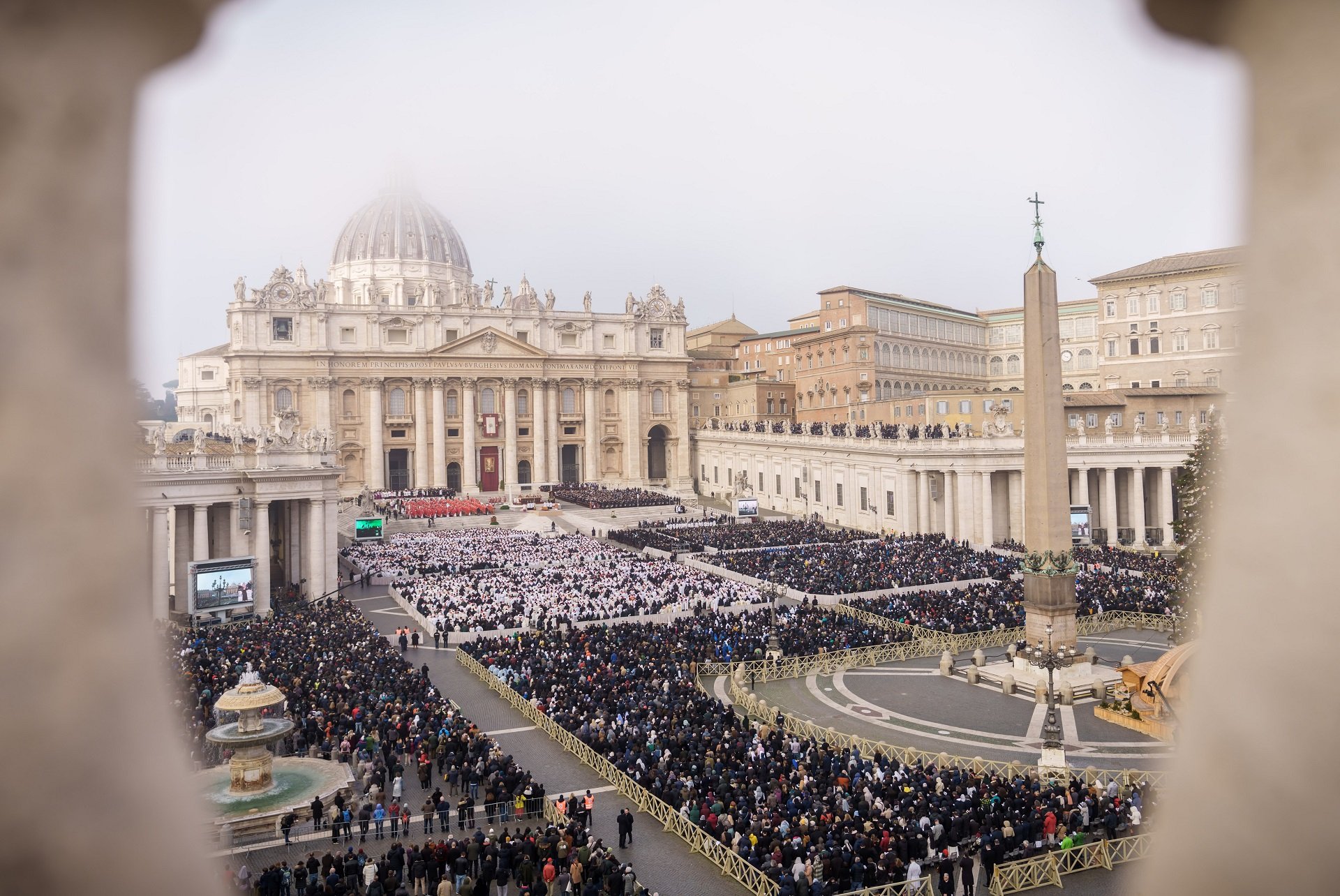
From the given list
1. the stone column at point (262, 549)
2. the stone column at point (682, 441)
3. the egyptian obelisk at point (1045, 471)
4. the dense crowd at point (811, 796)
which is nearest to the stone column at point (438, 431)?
the stone column at point (682, 441)

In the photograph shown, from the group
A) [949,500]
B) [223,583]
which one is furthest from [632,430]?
[223,583]

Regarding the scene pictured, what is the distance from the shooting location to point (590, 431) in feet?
291

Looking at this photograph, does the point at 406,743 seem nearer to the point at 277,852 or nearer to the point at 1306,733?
the point at 277,852

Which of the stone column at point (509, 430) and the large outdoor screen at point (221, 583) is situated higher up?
the stone column at point (509, 430)

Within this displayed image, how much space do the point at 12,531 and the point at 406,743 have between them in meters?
20.2

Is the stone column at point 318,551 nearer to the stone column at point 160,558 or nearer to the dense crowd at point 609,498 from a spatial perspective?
the stone column at point 160,558

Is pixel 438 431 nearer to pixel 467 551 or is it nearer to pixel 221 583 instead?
pixel 467 551

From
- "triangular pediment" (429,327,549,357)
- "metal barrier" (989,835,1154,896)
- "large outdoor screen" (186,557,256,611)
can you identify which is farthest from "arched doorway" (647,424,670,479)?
"metal barrier" (989,835,1154,896)

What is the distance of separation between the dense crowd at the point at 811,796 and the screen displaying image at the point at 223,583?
1398cm

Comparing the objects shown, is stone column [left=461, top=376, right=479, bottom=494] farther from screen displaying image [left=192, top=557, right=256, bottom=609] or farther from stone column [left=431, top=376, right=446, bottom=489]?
screen displaying image [left=192, top=557, right=256, bottom=609]

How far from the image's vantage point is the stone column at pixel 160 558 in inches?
1257

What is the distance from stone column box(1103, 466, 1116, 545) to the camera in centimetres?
5003

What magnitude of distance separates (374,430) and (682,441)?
91.1 ft

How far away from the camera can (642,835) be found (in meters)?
17.0
